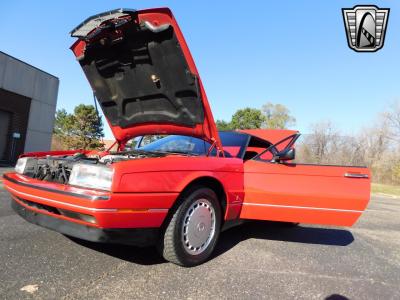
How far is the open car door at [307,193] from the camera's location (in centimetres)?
359

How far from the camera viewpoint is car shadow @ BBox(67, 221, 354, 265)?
3164 mm

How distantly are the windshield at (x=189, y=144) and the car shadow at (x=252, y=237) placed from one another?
1.00m

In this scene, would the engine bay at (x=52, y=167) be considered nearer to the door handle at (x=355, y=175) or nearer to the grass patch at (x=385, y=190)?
the door handle at (x=355, y=175)

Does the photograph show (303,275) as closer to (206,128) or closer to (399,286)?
(399,286)

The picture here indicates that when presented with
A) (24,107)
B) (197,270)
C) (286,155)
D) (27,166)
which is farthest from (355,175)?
(24,107)

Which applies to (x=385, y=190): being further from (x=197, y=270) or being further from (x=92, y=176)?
(x=92, y=176)

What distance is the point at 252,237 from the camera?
434cm

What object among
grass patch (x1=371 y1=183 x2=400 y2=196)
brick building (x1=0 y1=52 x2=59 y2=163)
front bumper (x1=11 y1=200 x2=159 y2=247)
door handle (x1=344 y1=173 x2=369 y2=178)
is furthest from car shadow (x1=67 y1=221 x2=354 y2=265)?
brick building (x1=0 y1=52 x2=59 y2=163)

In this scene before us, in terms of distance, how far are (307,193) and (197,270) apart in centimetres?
143

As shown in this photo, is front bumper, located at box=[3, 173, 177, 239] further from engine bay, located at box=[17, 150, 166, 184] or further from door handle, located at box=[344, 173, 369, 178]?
door handle, located at box=[344, 173, 369, 178]

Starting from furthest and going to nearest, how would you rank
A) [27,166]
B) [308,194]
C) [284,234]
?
1. [284,234]
2. [308,194]
3. [27,166]

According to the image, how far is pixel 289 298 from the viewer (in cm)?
251

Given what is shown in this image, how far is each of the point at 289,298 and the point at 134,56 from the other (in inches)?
105

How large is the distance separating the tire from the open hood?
28.5 inches
